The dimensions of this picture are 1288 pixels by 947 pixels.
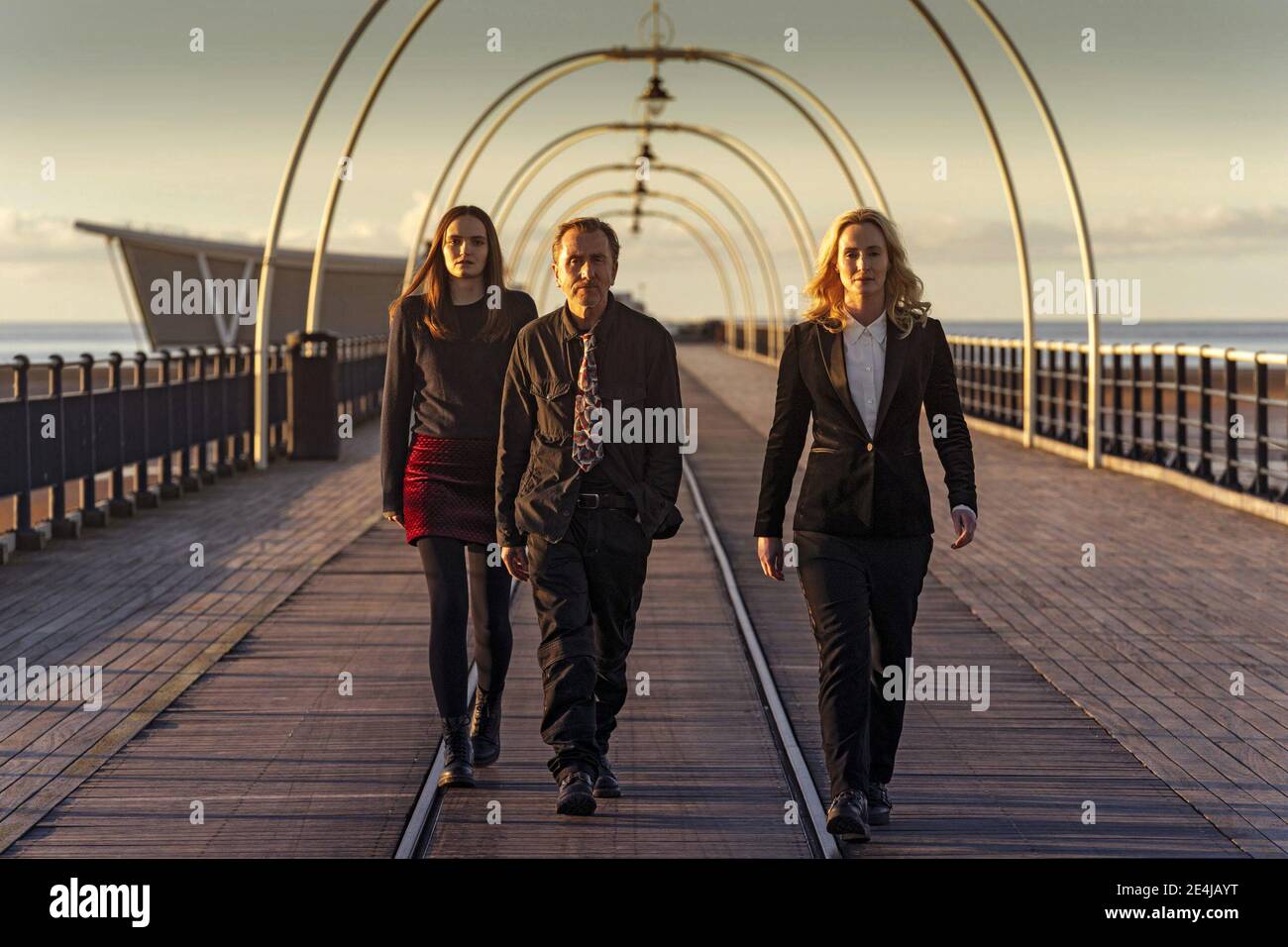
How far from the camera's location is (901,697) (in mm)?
6230

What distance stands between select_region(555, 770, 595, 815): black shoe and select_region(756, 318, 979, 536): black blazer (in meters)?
1.03

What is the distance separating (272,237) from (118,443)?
7.23 m

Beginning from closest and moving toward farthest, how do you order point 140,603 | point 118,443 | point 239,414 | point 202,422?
point 140,603, point 118,443, point 202,422, point 239,414

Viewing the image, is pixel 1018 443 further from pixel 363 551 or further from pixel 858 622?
pixel 858 622

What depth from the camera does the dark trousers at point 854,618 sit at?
239 inches

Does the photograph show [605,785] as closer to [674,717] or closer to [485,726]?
[485,726]

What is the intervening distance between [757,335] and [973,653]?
69625 mm

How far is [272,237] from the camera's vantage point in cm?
2300

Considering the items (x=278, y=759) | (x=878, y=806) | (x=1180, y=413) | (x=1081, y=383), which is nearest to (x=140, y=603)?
(x=278, y=759)

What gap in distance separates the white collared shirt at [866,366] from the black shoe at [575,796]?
4.95 feet

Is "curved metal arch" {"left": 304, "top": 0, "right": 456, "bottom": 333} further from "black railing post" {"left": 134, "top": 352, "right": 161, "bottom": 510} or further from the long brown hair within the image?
the long brown hair

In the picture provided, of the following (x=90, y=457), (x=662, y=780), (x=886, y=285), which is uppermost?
(x=886, y=285)

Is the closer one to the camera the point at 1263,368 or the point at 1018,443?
the point at 1263,368
